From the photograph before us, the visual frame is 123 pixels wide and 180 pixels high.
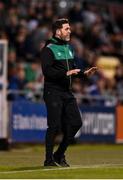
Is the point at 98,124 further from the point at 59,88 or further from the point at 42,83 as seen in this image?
the point at 59,88

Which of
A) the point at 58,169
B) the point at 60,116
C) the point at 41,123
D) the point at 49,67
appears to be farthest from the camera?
the point at 41,123

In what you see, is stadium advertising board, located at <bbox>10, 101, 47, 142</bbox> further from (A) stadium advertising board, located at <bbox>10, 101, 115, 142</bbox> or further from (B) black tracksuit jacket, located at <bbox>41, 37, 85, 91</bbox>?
(B) black tracksuit jacket, located at <bbox>41, 37, 85, 91</bbox>

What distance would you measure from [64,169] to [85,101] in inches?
466

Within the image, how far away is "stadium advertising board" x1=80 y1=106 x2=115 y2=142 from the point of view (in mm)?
24625

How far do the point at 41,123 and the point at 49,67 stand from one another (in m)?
9.50

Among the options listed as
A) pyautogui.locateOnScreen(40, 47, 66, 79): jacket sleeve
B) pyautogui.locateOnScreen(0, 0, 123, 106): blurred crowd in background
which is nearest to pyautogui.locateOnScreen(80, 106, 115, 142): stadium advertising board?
pyautogui.locateOnScreen(0, 0, 123, 106): blurred crowd in background

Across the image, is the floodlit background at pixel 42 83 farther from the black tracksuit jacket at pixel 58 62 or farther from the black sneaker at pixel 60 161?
the black tracksuit jacket at pixel 58 62

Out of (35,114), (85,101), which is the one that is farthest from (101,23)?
(35,114)

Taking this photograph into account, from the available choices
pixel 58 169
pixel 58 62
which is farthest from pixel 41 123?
pixel 58 169

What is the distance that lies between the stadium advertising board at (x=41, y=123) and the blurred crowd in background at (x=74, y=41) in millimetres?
343

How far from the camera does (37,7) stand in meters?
27.6

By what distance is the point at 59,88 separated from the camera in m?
14.3

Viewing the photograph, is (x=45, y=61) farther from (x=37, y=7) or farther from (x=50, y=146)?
(x=37, y=7)

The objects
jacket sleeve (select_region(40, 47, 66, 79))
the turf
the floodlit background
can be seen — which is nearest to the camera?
the turf
